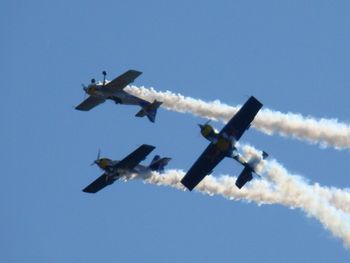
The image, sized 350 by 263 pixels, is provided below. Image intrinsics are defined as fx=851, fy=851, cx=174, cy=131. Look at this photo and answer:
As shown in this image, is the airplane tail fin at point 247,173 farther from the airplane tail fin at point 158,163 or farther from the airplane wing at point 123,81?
the airplane wing at point 123,81

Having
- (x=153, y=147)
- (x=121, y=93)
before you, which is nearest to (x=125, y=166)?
(x=153, y=147)

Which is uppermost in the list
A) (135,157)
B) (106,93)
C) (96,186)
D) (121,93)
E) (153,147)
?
(121,93)

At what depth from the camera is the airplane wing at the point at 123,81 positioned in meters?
56.1

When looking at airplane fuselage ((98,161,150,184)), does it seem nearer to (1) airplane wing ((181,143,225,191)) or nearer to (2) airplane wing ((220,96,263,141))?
(1) airplane wing ((181,143,225,191))

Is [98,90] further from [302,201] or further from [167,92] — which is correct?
[302,201]

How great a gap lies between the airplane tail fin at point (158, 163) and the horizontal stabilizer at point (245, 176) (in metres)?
7.26

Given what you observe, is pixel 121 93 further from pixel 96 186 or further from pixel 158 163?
pixel 96 186

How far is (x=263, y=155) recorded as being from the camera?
50.9m

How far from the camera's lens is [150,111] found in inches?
2264

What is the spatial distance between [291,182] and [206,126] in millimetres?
6296

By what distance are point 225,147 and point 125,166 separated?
758cm

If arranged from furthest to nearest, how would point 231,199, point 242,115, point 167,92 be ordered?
point 167,92
point 231,199
point 242,115

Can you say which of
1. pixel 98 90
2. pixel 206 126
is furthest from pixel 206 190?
pixel 98 90

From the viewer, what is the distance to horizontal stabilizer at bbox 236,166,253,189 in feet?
168
